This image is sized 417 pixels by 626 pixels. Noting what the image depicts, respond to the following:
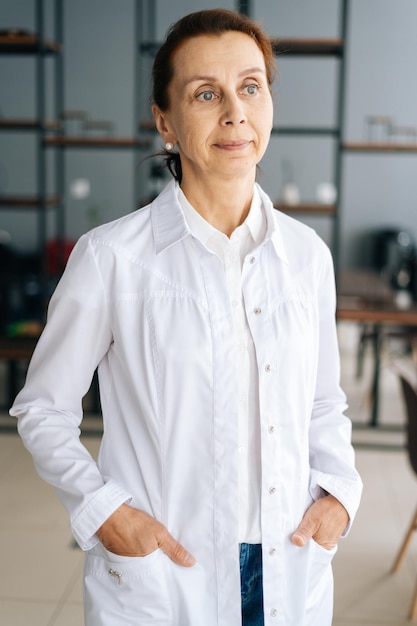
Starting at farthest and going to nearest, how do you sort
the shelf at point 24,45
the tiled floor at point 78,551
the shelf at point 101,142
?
1. the shelf at point 101,142
2. the shelf at point 24,45
3. the tiled floor at point 78,551

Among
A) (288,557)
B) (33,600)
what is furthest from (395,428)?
(288,557)

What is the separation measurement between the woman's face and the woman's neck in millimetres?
35

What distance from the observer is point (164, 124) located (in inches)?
55.9

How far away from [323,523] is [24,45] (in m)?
4.77

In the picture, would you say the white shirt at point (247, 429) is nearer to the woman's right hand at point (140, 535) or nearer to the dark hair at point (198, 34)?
the woman's right hand at point (140, 535)

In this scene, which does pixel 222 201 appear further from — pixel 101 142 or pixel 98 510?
pixel 101 142

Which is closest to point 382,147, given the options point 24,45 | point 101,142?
point 101,142

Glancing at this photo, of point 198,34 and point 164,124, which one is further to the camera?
point 164,124

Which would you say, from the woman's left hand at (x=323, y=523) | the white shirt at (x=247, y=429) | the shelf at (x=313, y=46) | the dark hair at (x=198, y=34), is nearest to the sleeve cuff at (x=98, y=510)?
the white shirt at (x=247, y=429)

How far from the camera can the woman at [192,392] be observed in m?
1.28

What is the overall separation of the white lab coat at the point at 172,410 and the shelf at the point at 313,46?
3728 mm

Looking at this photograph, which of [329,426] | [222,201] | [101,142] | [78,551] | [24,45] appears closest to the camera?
[222,201]

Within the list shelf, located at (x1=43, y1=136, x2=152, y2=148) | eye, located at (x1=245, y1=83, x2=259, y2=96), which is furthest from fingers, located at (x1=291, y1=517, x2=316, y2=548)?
shelf, located at (x1=43, y1=136, x2=152, y2=148)

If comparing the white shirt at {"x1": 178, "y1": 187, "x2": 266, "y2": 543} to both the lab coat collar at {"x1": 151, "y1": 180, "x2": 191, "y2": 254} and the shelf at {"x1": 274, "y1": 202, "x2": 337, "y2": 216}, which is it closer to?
the lab coat collar at {"x1": 151, "y1": 180, "x2": 191, "y2": 254}
